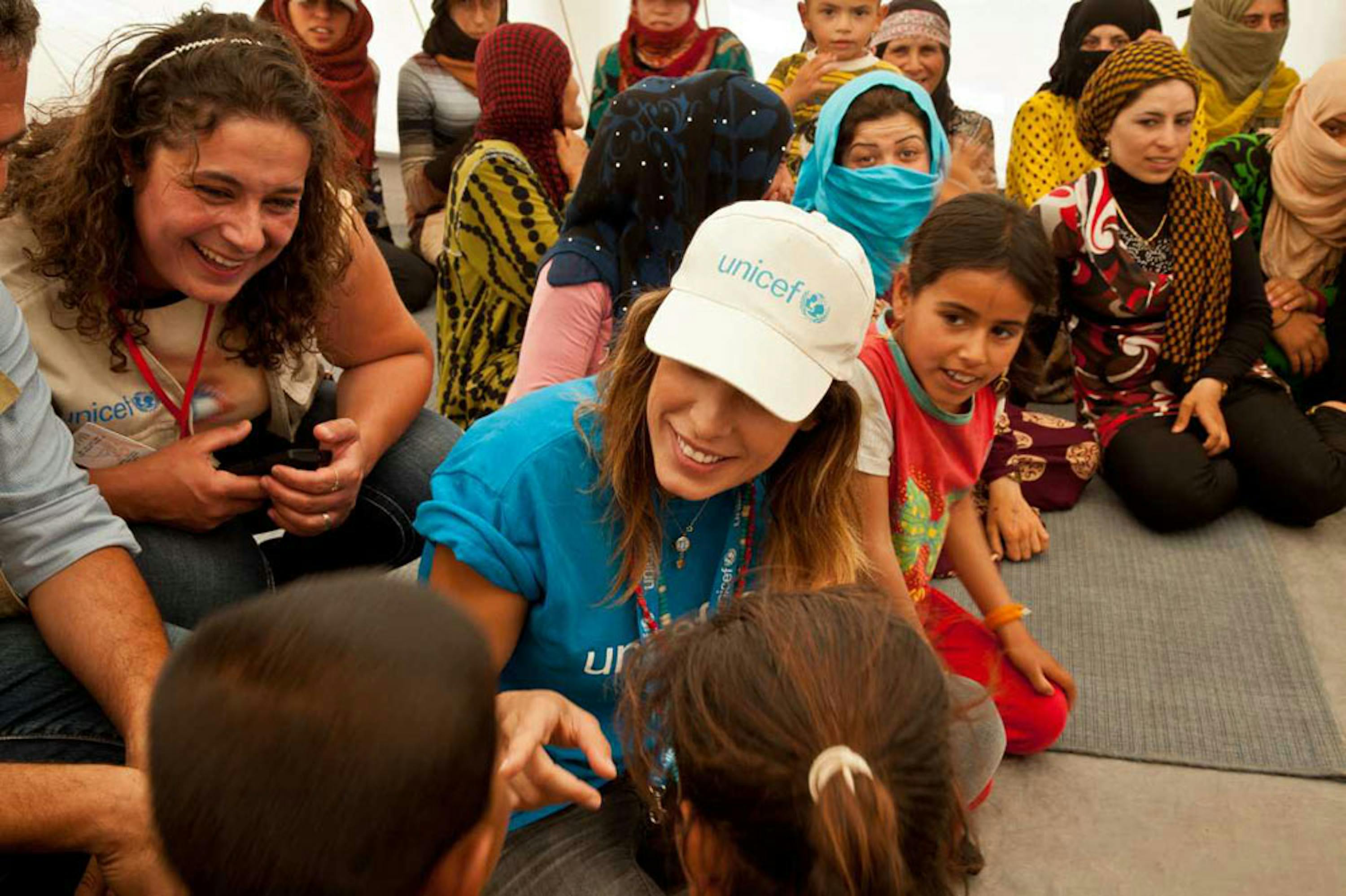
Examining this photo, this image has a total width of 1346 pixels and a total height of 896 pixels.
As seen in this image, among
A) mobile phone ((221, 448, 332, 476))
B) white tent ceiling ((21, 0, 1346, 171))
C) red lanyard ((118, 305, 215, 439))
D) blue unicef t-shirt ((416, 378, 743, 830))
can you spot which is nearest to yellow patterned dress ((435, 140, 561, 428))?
mobile phone ((221, 448, 332, 476))

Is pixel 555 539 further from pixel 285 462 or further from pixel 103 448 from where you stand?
pixel 103 448

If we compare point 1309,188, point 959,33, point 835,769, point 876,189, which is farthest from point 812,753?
point 959,33

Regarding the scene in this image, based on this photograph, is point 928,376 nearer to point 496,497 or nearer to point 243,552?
point 496,497

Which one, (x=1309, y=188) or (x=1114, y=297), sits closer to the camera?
(x=1114, y=297)

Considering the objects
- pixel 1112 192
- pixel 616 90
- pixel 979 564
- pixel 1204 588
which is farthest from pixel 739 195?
pixel 616 90

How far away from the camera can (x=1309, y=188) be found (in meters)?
2.89

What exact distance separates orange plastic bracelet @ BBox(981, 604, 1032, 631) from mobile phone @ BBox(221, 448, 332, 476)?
119 cm

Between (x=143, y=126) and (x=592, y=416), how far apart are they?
697mm

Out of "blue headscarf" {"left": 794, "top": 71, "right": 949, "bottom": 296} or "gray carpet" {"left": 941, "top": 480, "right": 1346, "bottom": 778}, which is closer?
"gray carpet" {"left": 941, "top": 480, "right": 1346, "bottom": 778}

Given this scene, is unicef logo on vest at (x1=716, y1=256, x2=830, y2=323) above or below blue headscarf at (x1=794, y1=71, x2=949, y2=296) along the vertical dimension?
above

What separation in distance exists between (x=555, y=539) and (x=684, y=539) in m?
0.18

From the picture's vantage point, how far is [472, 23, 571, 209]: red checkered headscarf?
259 cm

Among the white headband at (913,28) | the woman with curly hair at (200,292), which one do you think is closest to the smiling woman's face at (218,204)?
the woman with curly hair at (200,292)

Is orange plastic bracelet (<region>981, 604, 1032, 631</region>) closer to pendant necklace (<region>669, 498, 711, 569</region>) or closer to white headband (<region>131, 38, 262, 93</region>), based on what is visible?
pendant necklace (<region>669, 498, 711, 569</region>)
